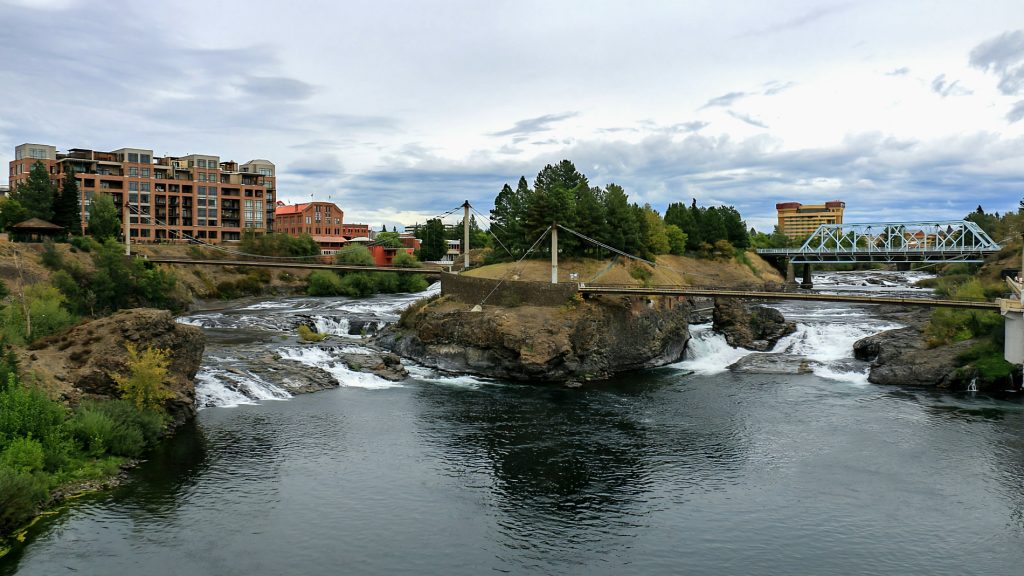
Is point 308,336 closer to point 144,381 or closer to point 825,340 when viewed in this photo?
point 144,381

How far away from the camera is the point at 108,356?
4200 centimetres

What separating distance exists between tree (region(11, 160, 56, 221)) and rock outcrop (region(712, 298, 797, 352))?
93.4 metres

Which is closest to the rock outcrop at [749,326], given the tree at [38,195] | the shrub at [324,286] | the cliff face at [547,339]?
the cliff face at [547,339]

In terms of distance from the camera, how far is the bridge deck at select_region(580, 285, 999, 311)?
55375 millimetres

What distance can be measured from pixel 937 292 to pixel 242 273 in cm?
10086

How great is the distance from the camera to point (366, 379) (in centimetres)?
5688

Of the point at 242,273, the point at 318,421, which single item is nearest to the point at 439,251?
the point at 242,273

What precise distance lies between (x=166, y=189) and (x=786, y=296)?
404 ft

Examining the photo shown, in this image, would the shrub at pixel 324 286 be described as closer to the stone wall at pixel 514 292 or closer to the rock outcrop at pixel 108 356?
the stone wall at pixel 514 292

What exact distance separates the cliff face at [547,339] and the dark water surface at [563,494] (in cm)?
926

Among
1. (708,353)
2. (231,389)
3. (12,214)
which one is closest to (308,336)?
(231,389)

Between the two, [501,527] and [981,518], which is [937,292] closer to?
[981,518]

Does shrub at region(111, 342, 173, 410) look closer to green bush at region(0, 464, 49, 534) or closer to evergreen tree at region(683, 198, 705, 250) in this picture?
green bush at region(0, 464, 49, 534)

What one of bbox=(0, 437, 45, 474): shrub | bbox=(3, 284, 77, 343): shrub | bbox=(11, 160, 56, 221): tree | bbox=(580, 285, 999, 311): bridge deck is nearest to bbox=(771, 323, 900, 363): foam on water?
bbox=(580, 285, 999, 311): bridge deck
